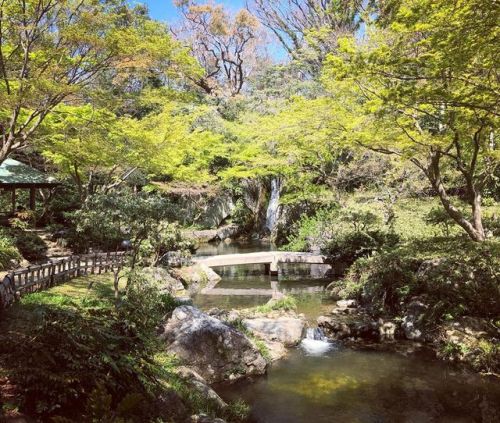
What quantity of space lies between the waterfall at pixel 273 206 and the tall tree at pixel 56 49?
53.9 ft

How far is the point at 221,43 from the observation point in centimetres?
3419

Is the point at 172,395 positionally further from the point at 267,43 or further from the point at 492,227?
the point at 267,43

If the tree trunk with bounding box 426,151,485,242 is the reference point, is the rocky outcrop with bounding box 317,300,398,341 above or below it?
below

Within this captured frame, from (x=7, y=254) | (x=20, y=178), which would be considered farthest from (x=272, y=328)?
(x=20, y=178)

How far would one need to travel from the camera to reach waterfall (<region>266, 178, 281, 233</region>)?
27.9 metres

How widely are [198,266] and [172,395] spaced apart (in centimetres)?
1288

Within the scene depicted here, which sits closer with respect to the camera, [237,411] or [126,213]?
[237,411]

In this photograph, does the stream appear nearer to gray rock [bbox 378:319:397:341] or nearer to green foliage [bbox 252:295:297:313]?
gray rock [bbox 378:319:397:341]

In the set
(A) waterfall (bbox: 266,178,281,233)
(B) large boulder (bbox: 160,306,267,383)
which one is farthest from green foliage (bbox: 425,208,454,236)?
(A) waterfall (bbox: 266,178,281,233)

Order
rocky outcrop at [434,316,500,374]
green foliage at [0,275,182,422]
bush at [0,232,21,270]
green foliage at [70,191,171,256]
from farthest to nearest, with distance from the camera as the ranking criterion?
bush at [0,232,21,270] → green foliage at [70,191,171,256] → rocky outcrop at [434,316,500,374] → green foliage at [0,275,182,422]

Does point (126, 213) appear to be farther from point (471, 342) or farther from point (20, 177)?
point (20, 177)

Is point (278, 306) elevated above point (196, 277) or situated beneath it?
situated beneath

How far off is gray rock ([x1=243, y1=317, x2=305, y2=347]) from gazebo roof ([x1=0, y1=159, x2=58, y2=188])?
38.9 ft

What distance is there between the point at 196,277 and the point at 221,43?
77.8ft
